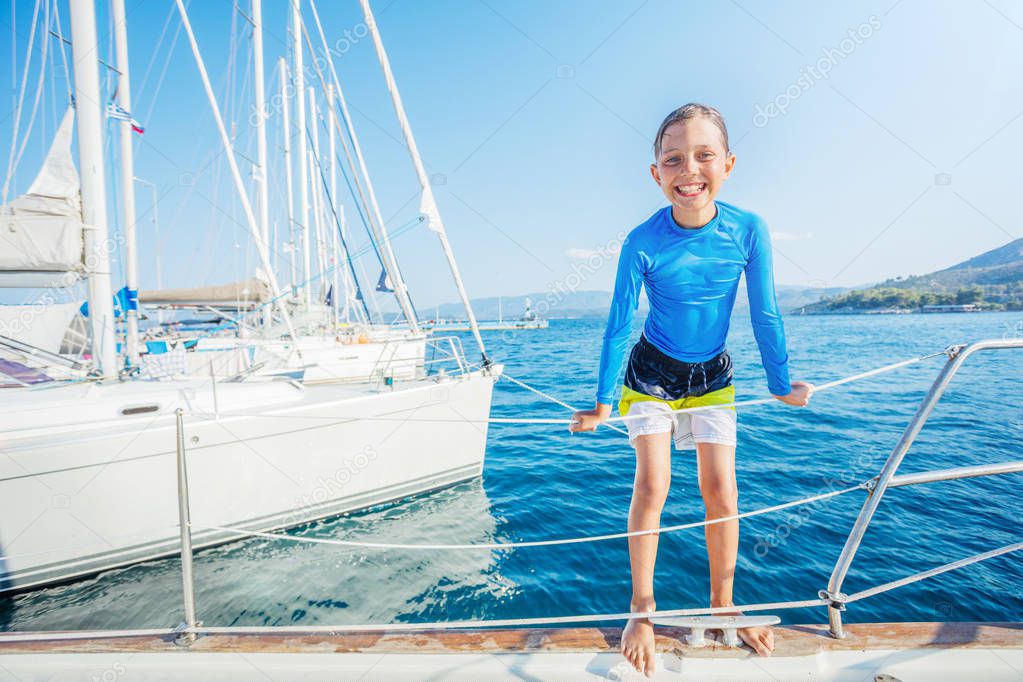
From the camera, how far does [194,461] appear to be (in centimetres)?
470

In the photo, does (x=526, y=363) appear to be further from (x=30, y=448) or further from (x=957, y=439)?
(x=30, y=448)

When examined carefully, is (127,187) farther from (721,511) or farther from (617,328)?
(721,511)

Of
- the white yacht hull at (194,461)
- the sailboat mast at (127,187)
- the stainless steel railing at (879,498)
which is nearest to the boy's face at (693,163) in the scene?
the stainless steel railing at (879,498)

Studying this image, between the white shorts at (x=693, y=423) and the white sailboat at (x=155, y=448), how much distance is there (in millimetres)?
2481

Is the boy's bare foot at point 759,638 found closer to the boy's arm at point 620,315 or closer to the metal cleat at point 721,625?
the metal cleat at point 721,625

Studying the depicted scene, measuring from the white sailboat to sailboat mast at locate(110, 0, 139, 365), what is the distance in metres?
1.23

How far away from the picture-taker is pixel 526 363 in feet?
71.4

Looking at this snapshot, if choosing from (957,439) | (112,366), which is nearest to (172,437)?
(112,366)

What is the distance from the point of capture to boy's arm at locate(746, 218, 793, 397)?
5.85 ft

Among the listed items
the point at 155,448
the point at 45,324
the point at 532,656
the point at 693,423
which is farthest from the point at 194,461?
the point at 693,423

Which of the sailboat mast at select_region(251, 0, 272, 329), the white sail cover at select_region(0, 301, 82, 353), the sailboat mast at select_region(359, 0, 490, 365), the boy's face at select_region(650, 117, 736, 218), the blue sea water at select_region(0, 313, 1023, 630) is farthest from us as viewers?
the sailboat mast at select_region(251, 0, 272, 329)

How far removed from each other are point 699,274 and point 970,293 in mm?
98198

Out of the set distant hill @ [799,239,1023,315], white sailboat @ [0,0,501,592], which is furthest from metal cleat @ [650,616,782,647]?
distant hill @ [799,239,1023,315]

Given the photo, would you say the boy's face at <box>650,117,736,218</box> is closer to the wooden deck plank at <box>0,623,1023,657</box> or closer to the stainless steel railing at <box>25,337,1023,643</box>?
the stainless steel railing at <box>25,337,1023,643</box>
